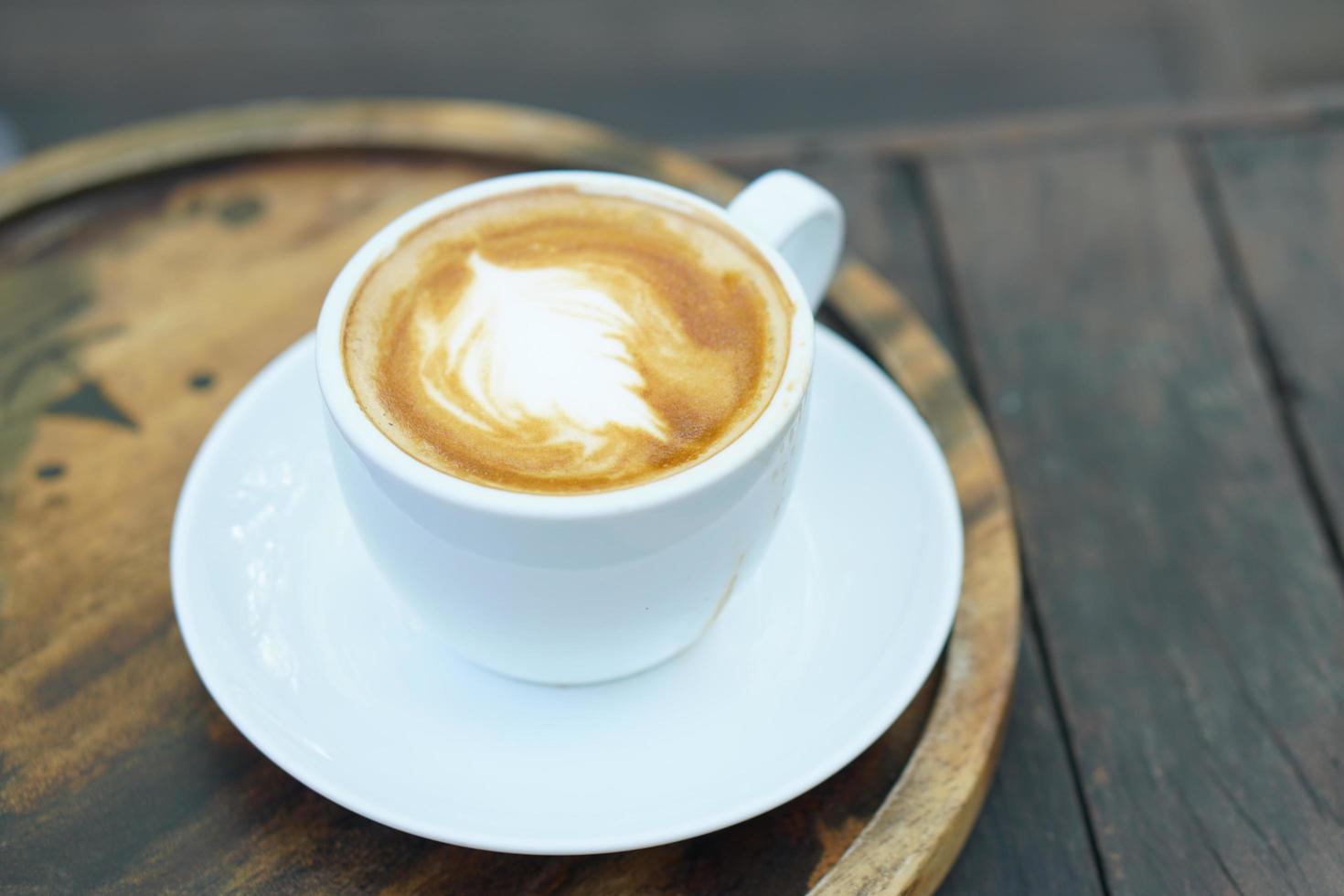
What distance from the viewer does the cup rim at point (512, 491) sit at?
64cm

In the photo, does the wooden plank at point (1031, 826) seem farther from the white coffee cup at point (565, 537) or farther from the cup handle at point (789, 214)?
the cup handle at point (789, 214)

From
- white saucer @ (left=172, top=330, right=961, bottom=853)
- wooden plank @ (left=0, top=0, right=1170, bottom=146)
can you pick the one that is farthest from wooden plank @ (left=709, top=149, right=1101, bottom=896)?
wooden plank @ (left=0, top=0, right=1170, bottom=146)

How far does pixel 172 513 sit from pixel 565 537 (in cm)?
39

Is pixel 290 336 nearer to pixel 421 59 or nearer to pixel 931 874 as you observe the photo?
pixel 931 874

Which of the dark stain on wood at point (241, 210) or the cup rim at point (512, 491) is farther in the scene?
the dark stain on wood at point (241, 210)

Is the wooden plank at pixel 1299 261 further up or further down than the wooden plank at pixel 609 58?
further up

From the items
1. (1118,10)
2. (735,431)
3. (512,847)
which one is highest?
(735,431)

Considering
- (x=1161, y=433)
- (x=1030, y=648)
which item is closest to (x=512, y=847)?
(x=1030, y=648)

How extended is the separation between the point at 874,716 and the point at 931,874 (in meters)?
0.11

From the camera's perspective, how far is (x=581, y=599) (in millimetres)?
696

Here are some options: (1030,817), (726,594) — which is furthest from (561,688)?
(1030,817)

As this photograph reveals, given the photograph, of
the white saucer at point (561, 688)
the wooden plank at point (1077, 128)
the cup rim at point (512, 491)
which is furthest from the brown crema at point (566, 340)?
the wooden plank at point (1077, 128)

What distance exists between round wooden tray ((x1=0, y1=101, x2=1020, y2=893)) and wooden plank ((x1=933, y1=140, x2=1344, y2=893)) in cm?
11

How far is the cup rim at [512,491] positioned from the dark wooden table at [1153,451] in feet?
1.06
